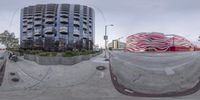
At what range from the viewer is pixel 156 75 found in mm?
18469

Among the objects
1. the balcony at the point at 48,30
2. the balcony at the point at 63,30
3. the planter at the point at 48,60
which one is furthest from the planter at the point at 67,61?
the balcony at the point at 48,30

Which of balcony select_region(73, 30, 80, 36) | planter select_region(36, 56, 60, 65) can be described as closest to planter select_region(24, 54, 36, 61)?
planter select_region(36, 56, 60, 65)

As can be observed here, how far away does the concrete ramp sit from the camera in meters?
16.5

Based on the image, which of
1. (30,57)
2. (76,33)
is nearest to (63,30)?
(76,33)

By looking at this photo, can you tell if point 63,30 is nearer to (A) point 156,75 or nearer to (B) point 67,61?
(B) point 67,61

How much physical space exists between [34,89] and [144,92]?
6.76 m

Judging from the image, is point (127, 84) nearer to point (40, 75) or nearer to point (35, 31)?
point (40, 75)

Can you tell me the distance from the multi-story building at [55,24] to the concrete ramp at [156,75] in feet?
19.5

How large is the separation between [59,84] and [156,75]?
6585 mm

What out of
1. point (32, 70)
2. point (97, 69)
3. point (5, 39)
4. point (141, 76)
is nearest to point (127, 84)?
point (141, 76)

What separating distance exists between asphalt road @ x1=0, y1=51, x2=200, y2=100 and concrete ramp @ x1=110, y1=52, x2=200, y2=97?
847 millimetres

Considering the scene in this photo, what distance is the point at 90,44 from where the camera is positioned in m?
32.5

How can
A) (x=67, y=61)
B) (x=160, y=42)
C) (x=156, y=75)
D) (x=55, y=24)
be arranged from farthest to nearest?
(x=160, y=42) < (x=55, y=24) < (x=67, y=61) < (x=156, y=75)

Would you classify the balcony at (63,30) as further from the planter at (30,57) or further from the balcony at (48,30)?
the planter at (30,57)
